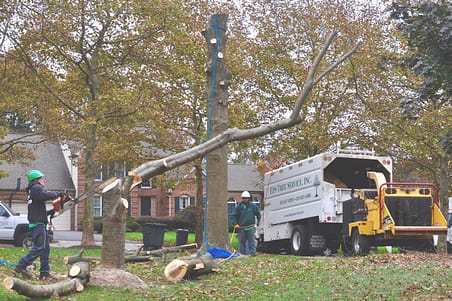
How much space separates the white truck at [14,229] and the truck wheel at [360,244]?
1139 centimetres

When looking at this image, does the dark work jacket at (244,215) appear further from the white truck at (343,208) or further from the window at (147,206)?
the window at (147,206)

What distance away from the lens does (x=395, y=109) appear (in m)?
26.5

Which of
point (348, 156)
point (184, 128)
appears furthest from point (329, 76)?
point (348, 156)

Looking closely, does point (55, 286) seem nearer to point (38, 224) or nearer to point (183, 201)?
point (38, 224)

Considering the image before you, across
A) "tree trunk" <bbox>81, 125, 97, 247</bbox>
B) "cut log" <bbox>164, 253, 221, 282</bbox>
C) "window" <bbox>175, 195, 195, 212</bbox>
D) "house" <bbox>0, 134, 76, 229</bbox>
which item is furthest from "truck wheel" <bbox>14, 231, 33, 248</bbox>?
"window" <bbox>175, 195, 195, 212</bbox>

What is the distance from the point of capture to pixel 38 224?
12469mm

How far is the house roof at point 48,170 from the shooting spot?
54.5m

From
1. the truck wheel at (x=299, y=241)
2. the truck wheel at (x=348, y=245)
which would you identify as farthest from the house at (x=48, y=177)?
the truck wheel at (x=348, y=245)

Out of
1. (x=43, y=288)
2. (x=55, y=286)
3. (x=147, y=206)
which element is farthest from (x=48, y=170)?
(x=43, y=288)

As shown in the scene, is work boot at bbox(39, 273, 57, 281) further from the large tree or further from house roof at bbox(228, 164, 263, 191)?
house roof at bbox(228, 164, 263, 191)

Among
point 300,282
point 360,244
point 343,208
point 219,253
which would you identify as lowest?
point 300,282

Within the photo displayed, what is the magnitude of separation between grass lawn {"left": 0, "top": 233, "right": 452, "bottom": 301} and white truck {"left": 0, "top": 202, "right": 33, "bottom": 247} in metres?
11.0

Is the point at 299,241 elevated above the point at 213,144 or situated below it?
below

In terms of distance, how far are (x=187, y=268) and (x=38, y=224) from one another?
258 centimetres
